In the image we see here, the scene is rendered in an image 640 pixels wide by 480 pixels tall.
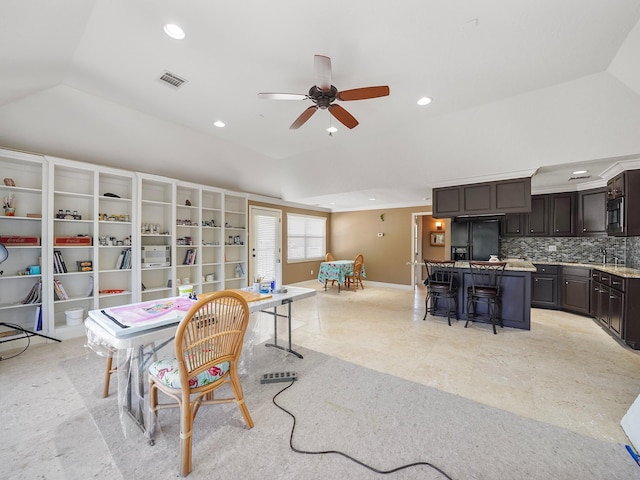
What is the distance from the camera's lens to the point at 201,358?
1.67m

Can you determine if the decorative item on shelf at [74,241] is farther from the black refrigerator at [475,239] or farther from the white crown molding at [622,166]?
the white crown molding at [622,166]

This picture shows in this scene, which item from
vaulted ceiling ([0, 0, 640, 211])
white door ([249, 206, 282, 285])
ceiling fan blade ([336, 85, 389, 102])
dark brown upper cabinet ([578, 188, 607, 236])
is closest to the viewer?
vaulted ceiling ([0, 0, 640, 211])

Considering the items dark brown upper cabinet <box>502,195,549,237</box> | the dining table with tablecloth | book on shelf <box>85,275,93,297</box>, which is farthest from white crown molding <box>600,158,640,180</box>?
book on shelf <box>85,275,93,297</box>

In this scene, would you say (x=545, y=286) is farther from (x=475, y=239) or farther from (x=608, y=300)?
(x=475, y=239)

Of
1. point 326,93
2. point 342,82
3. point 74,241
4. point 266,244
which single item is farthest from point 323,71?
point 266,244

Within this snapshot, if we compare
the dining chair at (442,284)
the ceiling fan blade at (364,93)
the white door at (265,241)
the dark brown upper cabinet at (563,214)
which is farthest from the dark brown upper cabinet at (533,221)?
the white door at (265,241)

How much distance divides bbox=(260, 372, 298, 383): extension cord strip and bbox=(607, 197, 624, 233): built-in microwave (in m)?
4.79

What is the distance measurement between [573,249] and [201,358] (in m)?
6.62

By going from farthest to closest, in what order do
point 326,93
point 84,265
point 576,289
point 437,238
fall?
point 437,238 < point 576,289 < point 84,265 < point 326,93

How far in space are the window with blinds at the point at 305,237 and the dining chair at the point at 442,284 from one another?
3808mm

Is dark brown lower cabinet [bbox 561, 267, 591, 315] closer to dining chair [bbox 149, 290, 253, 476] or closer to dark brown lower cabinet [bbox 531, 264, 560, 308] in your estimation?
dark brown lower cabinet [bbox 531, 264, 560, 308]

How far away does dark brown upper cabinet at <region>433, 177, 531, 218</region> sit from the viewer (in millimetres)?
4216

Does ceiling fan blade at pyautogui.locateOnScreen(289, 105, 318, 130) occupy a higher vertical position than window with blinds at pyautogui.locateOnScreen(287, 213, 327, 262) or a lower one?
higher

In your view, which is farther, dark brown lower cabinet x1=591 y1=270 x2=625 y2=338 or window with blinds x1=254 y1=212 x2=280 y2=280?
window with blinds x1=254 y1=212 x2=280 y2=280
